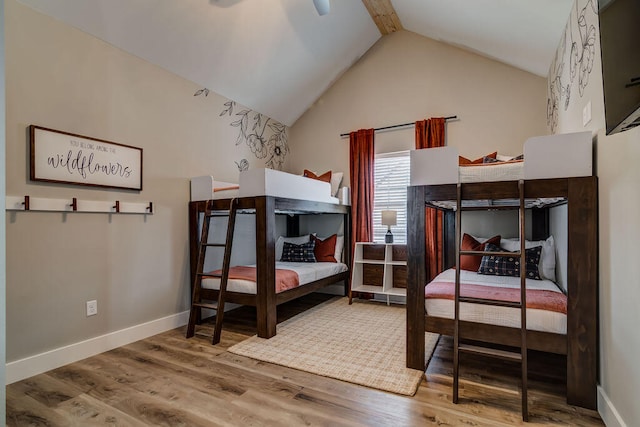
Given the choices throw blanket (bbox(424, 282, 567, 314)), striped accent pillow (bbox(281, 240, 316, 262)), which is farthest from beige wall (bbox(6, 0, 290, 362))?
throw blanket (bbox(424, 282, 567, 314))

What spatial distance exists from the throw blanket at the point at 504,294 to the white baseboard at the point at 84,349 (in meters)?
2.60

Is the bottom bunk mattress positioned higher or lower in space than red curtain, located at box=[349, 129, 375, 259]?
lower

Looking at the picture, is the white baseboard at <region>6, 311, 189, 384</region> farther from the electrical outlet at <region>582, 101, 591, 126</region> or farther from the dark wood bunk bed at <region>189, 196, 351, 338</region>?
the electrical outlet at <region>582, 101, 591, 126</region>

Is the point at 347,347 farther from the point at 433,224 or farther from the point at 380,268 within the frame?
the point at 433,224

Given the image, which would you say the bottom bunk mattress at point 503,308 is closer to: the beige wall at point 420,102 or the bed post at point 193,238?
the beige wall at point 420,102

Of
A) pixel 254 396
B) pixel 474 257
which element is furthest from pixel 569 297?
pixel 254 396

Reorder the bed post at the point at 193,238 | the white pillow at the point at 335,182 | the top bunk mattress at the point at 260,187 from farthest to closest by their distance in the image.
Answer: the white pillow at the point at 335,182 → the bed post at the point at 193,238 → the top bunk mattress at the point at 260,187

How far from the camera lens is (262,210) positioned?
3.23m

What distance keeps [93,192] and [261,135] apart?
2.45m

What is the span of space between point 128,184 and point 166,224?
57 centimetres

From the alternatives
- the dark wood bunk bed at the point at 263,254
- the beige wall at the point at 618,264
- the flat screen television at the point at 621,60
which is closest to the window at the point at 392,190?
the dark wood bunk bed at the point at 263,254

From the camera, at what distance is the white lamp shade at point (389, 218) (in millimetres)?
4336

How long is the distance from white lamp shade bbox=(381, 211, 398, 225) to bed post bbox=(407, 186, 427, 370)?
1821mm

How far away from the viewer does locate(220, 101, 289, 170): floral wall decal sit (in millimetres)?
4426
